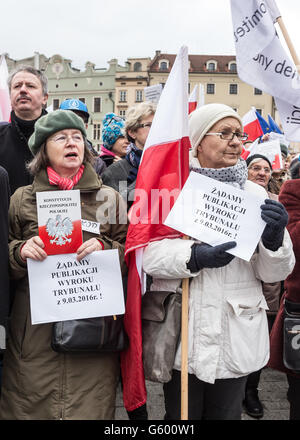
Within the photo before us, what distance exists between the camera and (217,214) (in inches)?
83.7

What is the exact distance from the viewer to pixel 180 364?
2.17 m

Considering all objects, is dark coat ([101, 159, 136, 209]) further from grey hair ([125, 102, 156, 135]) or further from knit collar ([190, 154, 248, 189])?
knit collar ([190, 154, 248, 189])

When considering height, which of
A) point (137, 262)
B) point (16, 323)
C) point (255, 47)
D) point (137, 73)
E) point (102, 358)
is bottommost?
point (102, 358)

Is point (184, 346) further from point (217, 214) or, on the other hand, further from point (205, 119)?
point (205, 119)

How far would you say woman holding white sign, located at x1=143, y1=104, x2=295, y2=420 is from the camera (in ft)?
6.78

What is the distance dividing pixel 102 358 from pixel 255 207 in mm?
1103

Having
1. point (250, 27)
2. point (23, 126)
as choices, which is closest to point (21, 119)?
point (23, 126)

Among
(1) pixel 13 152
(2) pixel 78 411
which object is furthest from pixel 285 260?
(1) pixel 13 152

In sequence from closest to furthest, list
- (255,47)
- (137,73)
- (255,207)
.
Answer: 1. (255,207)
2. (255,47)
3. (137,73)

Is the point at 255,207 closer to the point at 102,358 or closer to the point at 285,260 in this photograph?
the point at 285,260

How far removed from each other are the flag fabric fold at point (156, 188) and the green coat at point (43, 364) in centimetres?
13

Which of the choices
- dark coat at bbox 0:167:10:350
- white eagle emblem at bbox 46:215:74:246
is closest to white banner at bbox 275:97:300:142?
white eagle emblem at bbox 46:215:74:246

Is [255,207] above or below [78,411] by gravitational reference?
above

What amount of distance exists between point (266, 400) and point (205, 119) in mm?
2628
